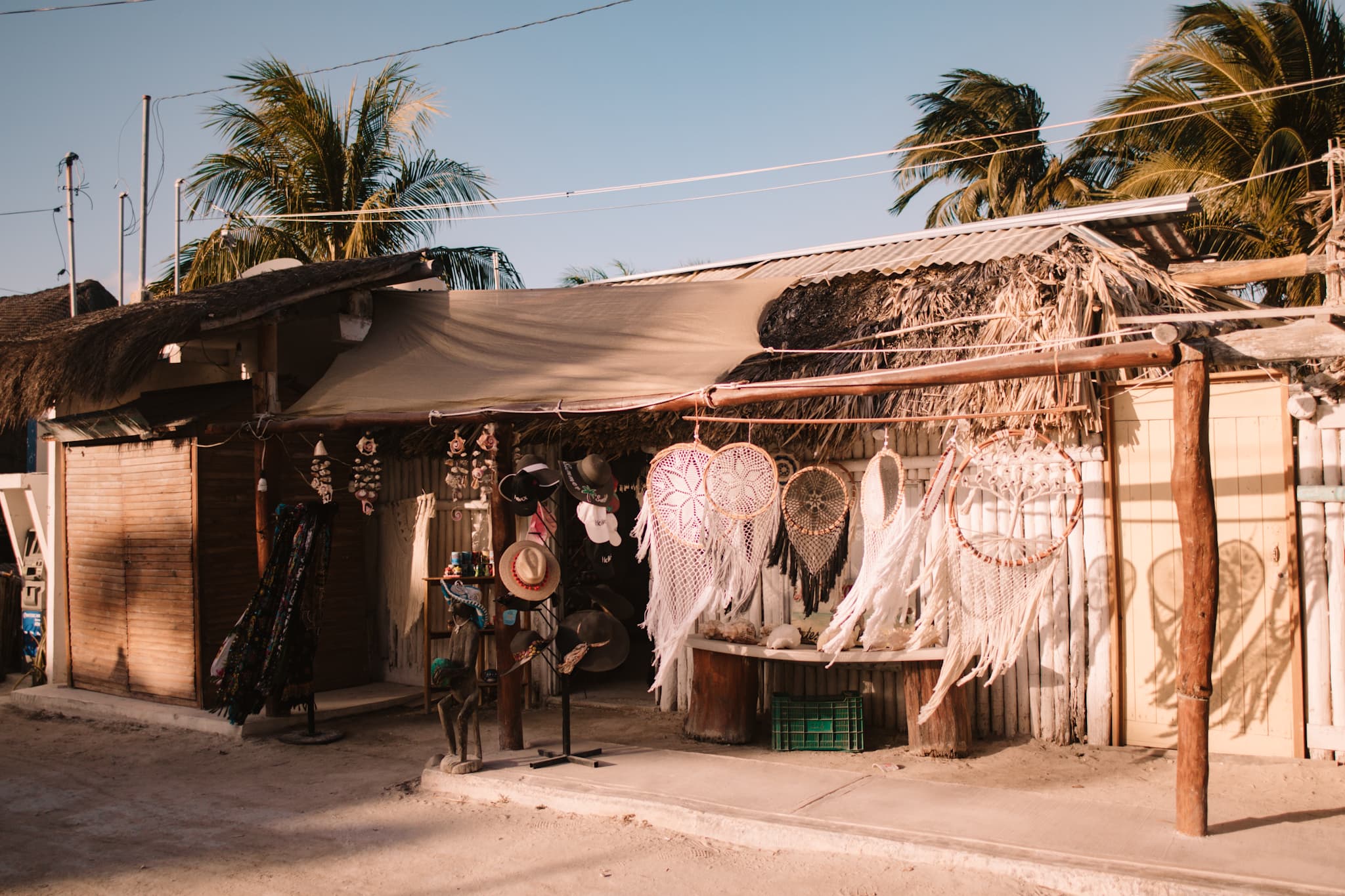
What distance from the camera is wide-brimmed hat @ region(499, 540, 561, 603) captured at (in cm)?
664

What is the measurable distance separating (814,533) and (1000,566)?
5.15ft

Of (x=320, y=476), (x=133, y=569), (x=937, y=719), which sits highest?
(x=320, y=476)

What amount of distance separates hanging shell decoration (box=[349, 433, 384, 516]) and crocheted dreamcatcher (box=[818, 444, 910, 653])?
160 inches

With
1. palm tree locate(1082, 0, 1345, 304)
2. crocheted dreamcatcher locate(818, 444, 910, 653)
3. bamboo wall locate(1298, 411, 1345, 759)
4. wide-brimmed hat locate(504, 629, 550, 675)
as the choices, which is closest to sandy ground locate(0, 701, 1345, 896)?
bamboo wall locate(1298, 411, 1345, 759)

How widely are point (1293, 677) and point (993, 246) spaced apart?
387 centimetres

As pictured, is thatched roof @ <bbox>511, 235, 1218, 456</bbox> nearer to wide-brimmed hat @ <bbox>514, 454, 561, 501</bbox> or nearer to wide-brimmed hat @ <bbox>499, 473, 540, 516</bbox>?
wide-brimmed hat @ <bbox>514, 454, 561, 501</bbox>

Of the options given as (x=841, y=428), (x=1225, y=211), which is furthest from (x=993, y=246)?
(x=1225, y=211)

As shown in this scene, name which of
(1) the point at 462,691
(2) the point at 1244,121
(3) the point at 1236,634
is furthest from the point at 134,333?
(2) the point at 1244,121

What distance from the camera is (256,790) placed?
662 centimetres

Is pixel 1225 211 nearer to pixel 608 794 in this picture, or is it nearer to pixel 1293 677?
Answer: pixel 1293 677

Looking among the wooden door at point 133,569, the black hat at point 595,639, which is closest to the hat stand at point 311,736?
the wooden door at point 133,569

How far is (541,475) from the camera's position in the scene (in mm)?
6891

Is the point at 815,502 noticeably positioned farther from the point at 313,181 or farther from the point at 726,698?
the point at 313,181

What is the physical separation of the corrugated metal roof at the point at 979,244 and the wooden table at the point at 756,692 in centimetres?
302
